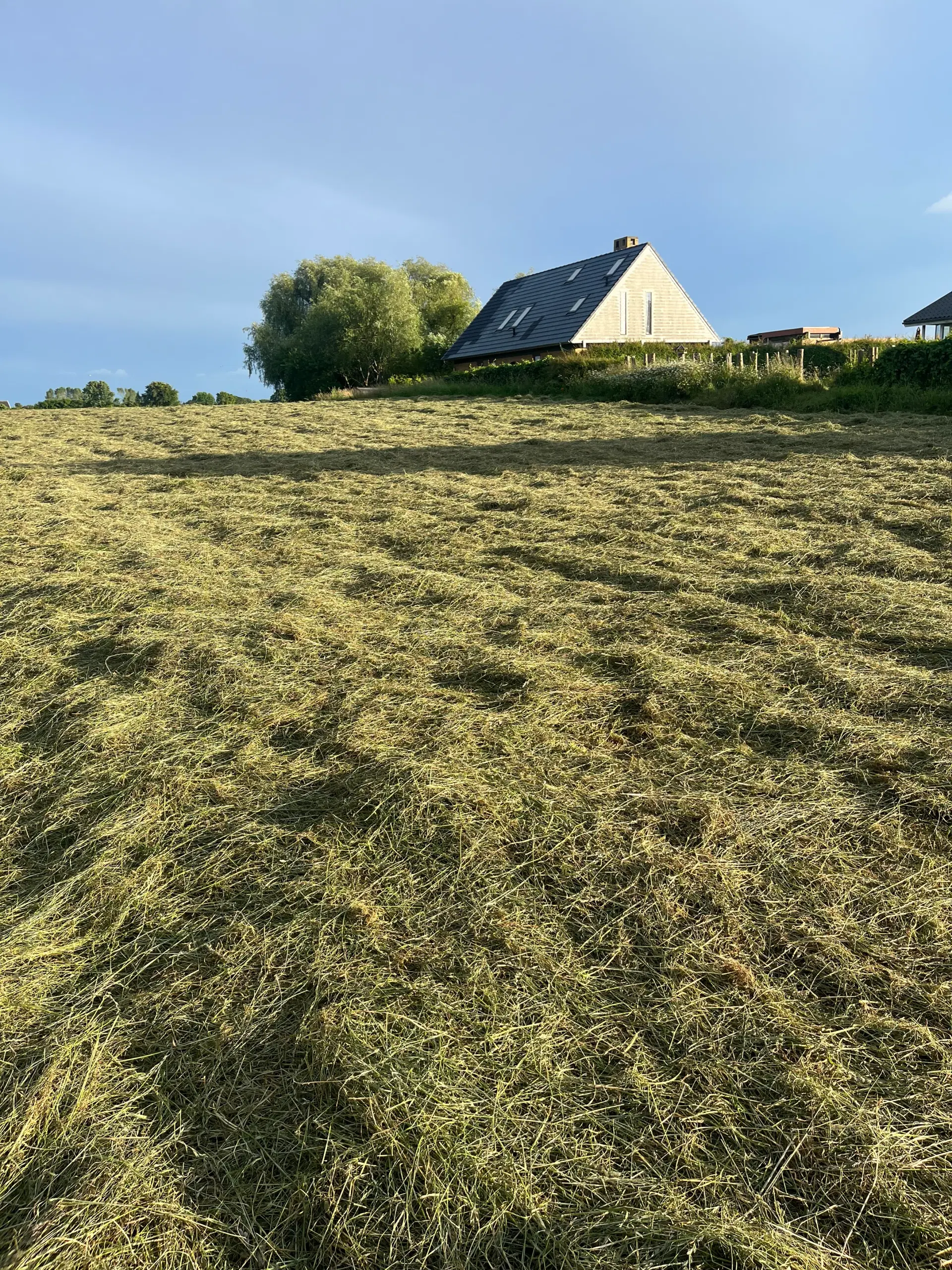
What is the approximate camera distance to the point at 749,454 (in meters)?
8.50

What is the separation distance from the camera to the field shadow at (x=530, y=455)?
27.3 feet

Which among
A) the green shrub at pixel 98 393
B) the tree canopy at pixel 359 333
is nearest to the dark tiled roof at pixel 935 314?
the tree canopy at pixel 359 333

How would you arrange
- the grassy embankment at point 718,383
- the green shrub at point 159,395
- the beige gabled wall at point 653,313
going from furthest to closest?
the green shrub at point 159,395 < the beige gabled wall at point 653,313 < the grassy embankment at point 718,383

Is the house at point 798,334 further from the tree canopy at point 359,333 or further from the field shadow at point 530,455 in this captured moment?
the field shadow at point 530,455

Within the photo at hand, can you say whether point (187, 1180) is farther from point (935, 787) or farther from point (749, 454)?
point (749, 454)

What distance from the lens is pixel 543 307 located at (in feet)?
92.9

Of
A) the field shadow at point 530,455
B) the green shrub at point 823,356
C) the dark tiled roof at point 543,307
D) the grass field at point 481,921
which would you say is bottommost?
the grass field at point 481,921

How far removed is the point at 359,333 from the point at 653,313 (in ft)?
40.2

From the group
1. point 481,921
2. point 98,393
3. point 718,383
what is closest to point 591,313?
point 718,383

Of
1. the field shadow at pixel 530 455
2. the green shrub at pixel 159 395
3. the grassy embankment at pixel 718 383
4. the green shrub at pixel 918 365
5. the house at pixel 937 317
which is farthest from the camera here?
the green shrub at pixel 159 395

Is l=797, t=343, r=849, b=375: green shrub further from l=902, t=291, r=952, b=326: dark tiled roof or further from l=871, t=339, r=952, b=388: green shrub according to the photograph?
l=902, t=291, r=952, b=326: dark tiled roof

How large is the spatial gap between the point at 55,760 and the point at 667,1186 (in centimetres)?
251

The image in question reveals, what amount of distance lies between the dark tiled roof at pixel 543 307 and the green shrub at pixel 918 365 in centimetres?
1371

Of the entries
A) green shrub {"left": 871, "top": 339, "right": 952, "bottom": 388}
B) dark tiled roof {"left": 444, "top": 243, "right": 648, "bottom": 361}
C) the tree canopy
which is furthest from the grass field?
the tree canopy
